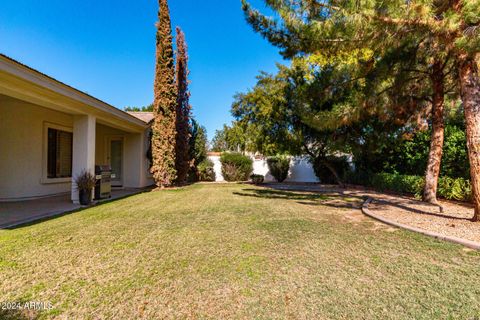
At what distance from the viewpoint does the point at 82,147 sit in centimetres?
762

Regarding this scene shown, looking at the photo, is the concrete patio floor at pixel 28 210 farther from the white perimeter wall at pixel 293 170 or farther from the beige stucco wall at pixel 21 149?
the white perimeter wall at pixel 293 170

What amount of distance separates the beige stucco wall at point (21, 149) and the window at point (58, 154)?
0.44 metres

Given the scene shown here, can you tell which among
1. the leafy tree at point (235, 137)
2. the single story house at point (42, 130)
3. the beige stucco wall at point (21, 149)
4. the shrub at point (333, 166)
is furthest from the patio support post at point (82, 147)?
the leafy tree at point (235, 137)

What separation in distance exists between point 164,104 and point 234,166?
691 cm

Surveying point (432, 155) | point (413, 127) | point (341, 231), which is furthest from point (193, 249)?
point (413, 127)

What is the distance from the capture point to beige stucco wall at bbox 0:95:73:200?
25.1 ft

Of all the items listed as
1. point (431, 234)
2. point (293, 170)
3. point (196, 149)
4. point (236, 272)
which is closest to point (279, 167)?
point (293, 170)

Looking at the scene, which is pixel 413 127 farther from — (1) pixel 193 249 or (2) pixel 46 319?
(2) pixel 46 319

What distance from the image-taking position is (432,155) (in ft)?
23.8

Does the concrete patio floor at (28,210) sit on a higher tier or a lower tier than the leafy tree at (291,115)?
lower

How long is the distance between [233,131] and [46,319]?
80.9 feet

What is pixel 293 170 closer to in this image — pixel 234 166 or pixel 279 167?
pixel 279 167

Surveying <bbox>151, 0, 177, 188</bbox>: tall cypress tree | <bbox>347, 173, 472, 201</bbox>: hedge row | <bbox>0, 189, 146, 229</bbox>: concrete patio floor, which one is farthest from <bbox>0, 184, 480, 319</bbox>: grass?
<bbox>151, 0, 177, 188</bbox>: tall cypress tree

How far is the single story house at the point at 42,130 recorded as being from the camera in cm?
565
